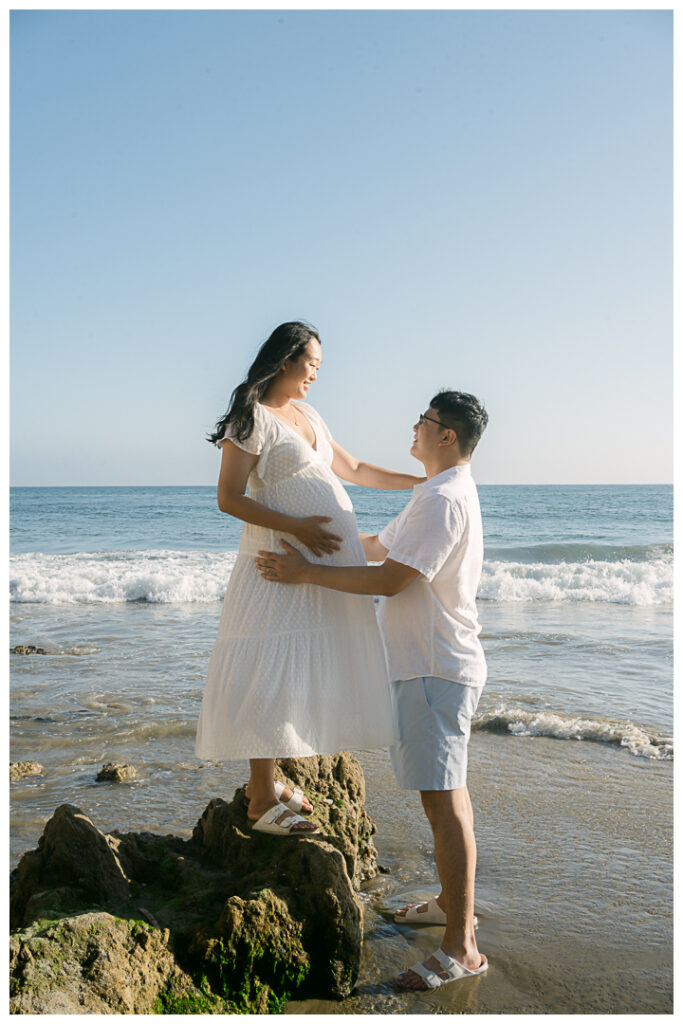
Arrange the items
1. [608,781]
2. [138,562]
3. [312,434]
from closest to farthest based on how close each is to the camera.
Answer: [312,434]
[608,781]
[138,562]

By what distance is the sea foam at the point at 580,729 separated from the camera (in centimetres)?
636

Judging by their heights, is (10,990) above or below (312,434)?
below

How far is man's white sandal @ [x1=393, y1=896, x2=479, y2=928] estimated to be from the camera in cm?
365

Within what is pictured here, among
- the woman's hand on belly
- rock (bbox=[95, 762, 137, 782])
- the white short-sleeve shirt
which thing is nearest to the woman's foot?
the white short-sleeve shirt

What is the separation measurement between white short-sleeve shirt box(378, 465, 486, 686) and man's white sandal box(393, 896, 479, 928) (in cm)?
113

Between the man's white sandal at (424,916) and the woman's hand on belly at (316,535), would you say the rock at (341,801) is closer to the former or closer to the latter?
the man's white sandal at (424,916)

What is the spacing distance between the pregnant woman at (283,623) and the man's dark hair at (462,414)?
546 mm

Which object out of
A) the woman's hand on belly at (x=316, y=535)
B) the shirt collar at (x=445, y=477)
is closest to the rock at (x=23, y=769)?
the woman's hand on belly at (x=316, y=535)

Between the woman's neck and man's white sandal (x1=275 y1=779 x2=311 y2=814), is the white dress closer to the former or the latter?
the woman's neck

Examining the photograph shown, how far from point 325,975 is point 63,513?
3990cm

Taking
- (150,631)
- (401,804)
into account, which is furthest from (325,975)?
(150,631)

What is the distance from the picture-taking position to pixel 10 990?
8.30ft

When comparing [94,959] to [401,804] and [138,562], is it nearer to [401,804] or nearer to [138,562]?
[401,804]
